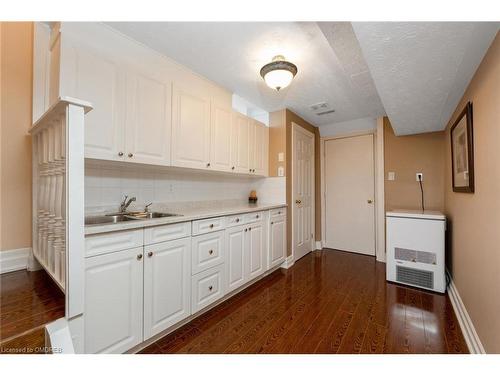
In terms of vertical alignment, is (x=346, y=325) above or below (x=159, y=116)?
below

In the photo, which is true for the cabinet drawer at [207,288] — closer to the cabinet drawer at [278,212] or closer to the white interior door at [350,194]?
the cabinet drawer at [278,212]

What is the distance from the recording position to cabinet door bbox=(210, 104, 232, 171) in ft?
7.63

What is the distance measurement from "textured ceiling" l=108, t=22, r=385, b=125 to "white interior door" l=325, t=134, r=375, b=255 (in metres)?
1.15

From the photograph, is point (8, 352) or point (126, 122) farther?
point (126, 122)

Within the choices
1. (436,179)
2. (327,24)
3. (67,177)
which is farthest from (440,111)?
(67,177)

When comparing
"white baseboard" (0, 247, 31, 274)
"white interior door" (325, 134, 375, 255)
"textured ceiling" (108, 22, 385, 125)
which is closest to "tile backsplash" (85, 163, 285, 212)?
"white baseboard" (0, 247, 31, 274)

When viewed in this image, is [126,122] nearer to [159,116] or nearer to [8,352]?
[159,116]

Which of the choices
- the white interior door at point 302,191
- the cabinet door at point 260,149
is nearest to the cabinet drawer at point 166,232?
the cabinet door at point 260,149

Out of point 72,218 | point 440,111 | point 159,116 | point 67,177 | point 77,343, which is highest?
point 440,111

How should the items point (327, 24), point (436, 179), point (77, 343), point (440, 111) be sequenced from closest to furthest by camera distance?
point (77, 343) → point (327, 24) → point (440, 111) → point (436, 179)

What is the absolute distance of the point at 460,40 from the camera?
115 centimetres

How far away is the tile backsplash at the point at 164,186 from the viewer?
1.77 meters

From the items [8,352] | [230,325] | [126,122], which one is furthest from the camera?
[230,325]

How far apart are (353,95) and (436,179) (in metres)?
1.68
